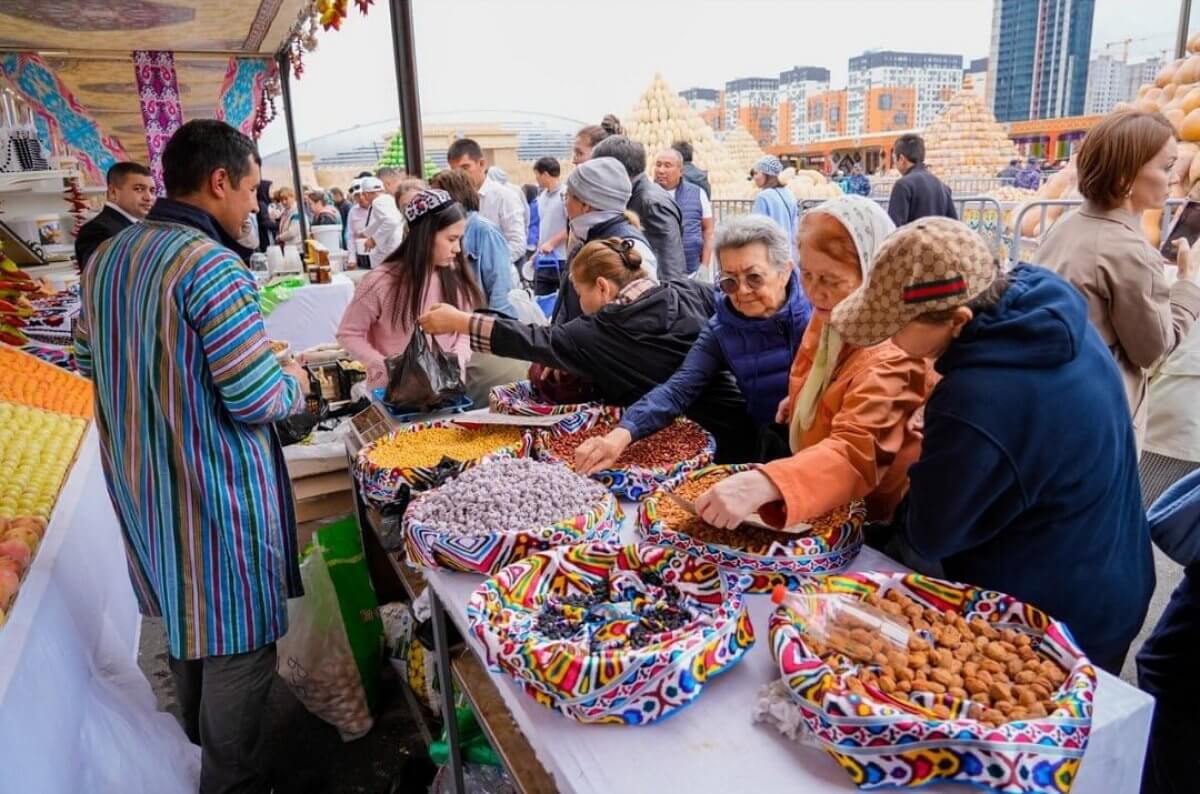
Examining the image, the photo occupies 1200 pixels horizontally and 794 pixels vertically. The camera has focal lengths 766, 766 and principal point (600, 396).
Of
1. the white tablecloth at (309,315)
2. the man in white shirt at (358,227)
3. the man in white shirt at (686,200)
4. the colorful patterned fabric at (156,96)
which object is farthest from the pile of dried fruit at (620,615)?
the colorful patterned fabric at (156,96)

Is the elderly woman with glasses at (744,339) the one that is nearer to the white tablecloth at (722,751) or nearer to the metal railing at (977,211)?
the white tablecloth at (722,751)

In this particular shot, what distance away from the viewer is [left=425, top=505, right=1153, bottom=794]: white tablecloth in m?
0.88

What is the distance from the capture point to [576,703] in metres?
0.95

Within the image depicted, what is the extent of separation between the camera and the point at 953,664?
960mm

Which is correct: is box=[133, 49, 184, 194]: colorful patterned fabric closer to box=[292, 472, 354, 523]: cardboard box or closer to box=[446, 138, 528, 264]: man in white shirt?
box=[446, 138, 528, 264]: man in white shirt

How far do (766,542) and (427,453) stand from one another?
948mm

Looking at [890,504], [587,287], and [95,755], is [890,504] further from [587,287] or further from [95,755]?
[95,755]

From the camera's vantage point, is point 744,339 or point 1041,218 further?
point 1041,218

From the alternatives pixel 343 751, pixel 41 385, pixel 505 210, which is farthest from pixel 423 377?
pixel 505 210

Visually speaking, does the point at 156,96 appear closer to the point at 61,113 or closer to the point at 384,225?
the point at 61,113

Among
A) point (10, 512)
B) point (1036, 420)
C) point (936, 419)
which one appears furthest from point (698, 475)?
point (10, 512)

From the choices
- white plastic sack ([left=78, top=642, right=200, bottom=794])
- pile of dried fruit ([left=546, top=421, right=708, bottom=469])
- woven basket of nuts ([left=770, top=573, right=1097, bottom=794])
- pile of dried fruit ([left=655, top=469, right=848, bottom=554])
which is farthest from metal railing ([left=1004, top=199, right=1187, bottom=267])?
white plastic sack ([left=78, top=642, right=200, bottom=794])

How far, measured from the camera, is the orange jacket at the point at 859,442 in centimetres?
133

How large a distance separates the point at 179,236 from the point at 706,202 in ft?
16.5
